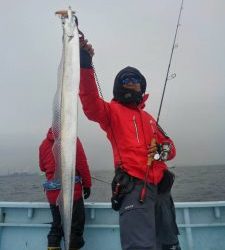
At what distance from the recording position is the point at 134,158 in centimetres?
411

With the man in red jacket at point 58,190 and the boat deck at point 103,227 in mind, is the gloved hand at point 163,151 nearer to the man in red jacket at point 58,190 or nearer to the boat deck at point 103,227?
the man in red jacket at point 58,190

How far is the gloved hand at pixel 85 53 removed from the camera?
3840 mm

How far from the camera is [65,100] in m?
3.34

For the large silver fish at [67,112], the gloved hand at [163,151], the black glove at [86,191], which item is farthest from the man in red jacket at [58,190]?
the large silver fish at [67,112]

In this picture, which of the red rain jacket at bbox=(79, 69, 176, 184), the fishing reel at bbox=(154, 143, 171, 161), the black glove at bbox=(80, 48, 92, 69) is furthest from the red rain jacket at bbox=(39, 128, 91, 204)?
the black glove at bbox=(80, 48, 92, 69)

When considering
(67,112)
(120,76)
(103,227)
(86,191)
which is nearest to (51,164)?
(86,191)

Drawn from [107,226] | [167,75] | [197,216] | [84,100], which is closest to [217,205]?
[197,216]

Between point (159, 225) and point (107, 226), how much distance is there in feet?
6.49

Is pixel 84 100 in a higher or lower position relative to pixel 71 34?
lower

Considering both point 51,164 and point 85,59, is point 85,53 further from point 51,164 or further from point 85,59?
point 51,164

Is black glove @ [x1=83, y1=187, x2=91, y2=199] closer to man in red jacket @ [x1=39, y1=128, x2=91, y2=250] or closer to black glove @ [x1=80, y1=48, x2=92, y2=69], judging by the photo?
man in red jacket @ [x1=39, y1=128, x2=91, y2=250]

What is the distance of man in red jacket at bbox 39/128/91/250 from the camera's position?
541 centimetres

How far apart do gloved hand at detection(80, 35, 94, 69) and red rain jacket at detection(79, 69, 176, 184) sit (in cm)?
7

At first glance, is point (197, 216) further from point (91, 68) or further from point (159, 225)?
point (91, 68)
